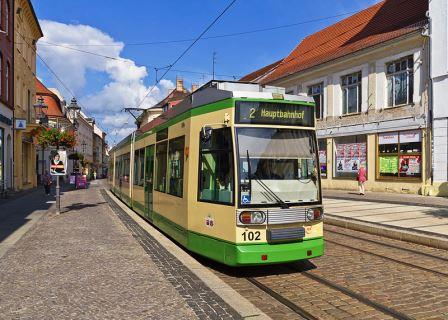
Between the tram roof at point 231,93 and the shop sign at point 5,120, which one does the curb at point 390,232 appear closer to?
the tram roof at point 231,93

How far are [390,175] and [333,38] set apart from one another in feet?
43.0

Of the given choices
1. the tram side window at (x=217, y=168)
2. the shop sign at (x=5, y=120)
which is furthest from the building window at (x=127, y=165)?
the shop sign at (x=5, y=120)

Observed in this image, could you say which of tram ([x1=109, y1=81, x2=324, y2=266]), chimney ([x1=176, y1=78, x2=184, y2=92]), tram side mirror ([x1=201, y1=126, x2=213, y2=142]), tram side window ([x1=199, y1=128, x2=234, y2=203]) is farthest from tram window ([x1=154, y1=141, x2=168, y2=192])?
chimney ([x1=176, y1=78, x2=184, y2=92])

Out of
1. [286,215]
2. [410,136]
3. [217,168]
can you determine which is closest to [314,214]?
[286,215]

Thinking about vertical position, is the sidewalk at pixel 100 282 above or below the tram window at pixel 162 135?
below

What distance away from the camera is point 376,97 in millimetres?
23328

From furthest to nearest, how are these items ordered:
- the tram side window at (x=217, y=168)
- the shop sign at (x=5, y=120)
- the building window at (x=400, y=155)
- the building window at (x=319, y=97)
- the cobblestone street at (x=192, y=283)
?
the building window at (x=319, y=97) < the shop sign at (x=5, y=120) < the building window at (x=400, y=155) < the tram side window at (x=217, y=168) < the cobblestone street at (x=192, y=283)

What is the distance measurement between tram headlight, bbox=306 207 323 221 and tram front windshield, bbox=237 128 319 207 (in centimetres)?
16

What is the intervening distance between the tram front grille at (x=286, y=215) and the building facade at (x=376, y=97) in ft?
51.2

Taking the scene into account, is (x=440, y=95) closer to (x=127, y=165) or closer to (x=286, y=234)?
(x=127, y=165)

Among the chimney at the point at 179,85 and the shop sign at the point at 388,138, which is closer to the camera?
the shop sign at the point at 388,138

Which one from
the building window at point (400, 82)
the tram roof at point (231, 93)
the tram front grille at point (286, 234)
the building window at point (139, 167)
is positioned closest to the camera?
the tram front grille at point (286, 234)

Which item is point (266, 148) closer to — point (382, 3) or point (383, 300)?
point (383, 300)

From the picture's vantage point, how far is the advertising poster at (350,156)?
2444 centimetres
